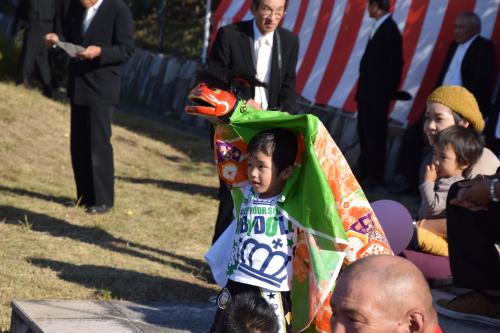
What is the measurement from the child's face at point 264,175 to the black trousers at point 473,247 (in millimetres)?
1016

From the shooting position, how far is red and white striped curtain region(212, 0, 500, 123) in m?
9.09

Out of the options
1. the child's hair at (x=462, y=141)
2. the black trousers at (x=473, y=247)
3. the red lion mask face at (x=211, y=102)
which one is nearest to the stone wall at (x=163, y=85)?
the child's hair at (x=462, y=141)

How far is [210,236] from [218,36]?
1.83 m

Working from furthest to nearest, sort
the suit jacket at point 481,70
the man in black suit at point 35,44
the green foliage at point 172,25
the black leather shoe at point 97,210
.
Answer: the green foliage at point 172,25
the man in black suit at point 35,44
the suit jacket at point 481,70
the black leather shoe at point 97,210

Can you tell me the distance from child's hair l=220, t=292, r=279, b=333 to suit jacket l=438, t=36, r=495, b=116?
217 inches

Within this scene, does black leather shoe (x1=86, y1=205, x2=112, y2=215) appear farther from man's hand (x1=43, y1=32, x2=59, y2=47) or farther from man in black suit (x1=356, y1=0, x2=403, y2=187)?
man in black suit (x1=356, y1=0, x2=403, y2=187)

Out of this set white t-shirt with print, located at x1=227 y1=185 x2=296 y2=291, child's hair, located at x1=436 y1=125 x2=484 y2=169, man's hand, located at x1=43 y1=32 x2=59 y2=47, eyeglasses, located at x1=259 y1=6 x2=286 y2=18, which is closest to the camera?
white t-shirt with print, located at x1=227 y1=185 x2=296 y2=291

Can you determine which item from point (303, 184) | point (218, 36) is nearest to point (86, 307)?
point (303, 184)

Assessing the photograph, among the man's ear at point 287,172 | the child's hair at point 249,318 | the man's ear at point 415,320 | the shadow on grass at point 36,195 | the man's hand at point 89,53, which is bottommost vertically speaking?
the shadow on grass at point 36,195

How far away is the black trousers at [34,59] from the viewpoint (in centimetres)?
1272

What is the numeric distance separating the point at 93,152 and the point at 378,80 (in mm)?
3269

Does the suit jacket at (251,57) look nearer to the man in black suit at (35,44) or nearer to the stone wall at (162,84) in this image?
the stone wall at (162,84)

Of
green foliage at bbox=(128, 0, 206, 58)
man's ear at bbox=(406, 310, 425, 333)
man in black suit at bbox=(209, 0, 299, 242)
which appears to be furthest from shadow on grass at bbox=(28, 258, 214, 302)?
green foliage at bbox=(128, 0, 206, 58)

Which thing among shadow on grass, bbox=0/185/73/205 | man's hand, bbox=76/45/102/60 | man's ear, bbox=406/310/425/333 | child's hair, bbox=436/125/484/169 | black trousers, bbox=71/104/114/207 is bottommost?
shadow on grass, bbox=0/185/73/205
